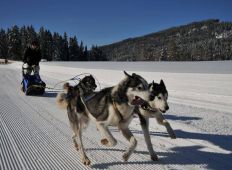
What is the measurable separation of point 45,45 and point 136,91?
84923 millimetres

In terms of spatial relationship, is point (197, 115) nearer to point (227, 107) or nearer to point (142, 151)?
point (227, 107)

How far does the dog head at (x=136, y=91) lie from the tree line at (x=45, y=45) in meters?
78.7

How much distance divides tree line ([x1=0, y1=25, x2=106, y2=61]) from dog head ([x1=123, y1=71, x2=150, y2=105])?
3099 inches

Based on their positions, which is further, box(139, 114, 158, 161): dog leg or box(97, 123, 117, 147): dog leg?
box(139, 114, 158, 161): dog leg

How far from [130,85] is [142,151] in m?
1.33

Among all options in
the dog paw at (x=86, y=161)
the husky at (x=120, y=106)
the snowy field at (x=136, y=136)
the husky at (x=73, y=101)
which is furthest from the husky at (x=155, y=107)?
the dog paw at (x=86, y=161)

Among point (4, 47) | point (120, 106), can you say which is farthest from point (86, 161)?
point (4, 47)

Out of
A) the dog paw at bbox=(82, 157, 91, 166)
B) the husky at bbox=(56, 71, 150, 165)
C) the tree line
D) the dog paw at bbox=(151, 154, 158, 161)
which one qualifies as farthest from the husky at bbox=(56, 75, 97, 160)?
the tree line

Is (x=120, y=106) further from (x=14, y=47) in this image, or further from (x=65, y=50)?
(x=65, y=50)

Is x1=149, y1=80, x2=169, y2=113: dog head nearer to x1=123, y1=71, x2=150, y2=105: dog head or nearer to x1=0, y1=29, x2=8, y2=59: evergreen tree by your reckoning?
x1=123, y1=71, x2=150, y2=105: dog head

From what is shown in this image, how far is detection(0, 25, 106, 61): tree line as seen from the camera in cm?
8162

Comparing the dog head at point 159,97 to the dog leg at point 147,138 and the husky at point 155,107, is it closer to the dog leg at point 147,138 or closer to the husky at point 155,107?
the husky at point 155,107

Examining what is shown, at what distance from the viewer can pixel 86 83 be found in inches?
275

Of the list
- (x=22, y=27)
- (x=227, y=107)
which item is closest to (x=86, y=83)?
(x=227, y=107)
